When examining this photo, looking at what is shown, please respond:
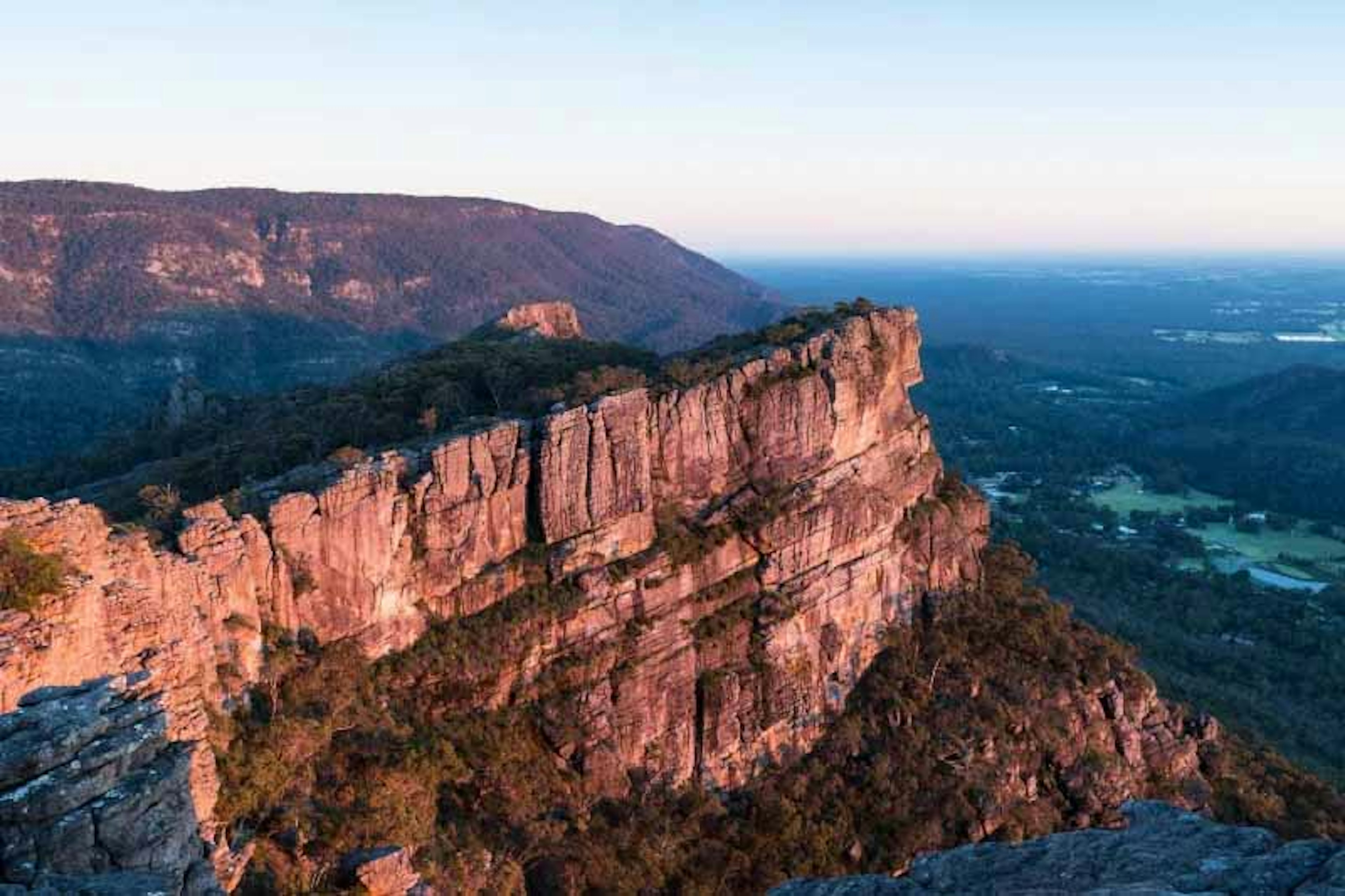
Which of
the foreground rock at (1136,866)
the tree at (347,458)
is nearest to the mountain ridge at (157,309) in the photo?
the tree at (347,458)

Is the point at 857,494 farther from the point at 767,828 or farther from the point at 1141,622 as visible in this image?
the point at 1141,622

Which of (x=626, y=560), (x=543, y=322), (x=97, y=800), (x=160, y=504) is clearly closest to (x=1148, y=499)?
(x=543, y=322)

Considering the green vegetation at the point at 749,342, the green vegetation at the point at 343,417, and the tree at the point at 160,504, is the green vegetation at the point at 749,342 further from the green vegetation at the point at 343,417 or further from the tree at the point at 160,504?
the tree at the point at 160,504

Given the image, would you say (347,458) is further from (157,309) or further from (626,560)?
(157,309)

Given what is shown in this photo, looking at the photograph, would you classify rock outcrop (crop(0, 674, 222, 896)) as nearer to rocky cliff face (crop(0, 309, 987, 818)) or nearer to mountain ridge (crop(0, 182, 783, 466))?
rocky cliff face (crop(0, 309, 987, 818))

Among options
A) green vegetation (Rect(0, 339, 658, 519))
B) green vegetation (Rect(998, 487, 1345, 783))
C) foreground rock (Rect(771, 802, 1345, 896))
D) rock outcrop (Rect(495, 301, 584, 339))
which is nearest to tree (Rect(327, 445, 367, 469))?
green vegetation (Rect(0, 339, 658, 519))
